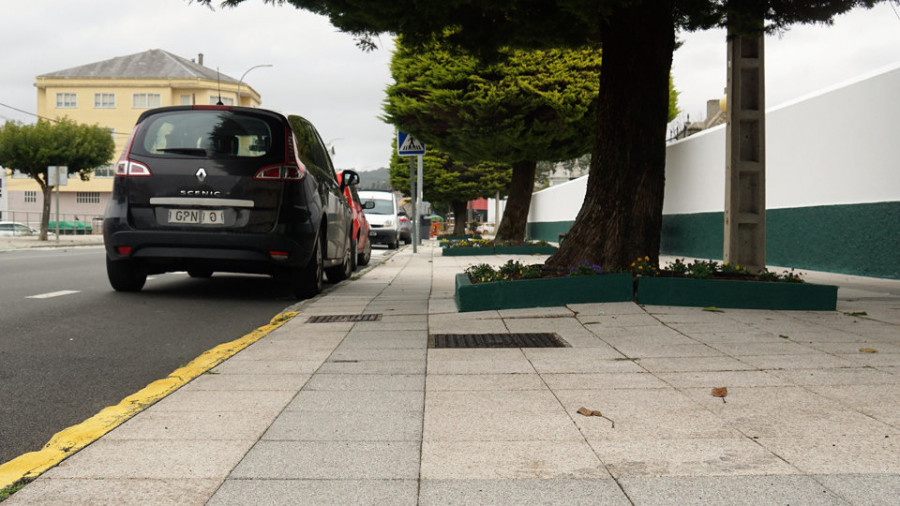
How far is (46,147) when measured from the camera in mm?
37719

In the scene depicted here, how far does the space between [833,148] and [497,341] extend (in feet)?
25.6

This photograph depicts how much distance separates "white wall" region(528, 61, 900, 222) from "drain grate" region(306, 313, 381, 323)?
6888 millimetres

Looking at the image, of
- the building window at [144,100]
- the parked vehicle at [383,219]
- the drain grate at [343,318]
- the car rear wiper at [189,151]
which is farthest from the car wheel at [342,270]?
the building window at [144,100]

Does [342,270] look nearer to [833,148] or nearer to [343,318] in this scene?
[343,318]

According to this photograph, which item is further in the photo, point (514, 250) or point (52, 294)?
point (514, 250)

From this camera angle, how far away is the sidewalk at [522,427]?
8.36 feet

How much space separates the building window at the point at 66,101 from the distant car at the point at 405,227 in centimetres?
4628

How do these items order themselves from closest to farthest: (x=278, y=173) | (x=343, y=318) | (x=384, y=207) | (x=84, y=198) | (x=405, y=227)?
1. (x=343, y=318)
2. (x=278, y=173)
3. (x=384, y=207)
4. (x=405, y=227)
5. (x=84, y=198)

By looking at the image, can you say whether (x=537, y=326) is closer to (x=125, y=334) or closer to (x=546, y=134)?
(x=125, y=334)

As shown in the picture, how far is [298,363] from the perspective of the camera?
15.5ft

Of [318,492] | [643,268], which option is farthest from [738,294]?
[318,492]

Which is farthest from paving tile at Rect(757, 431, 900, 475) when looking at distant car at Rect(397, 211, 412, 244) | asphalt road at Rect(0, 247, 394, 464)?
distant car at Rect(397, 211, 412, 244)

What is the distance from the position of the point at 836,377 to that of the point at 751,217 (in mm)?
5306

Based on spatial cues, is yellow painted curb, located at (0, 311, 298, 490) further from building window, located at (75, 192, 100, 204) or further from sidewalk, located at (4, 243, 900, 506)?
building window, located at (75, 192, 100, 204)
